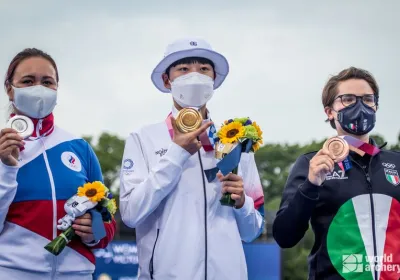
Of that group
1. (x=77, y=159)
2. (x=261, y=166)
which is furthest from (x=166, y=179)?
(x=261, y=166)

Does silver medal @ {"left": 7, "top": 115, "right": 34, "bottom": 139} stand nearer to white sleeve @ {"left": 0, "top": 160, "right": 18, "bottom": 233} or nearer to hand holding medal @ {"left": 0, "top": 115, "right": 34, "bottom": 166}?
hand holding medal @ {"left": 0, "top": 115, "right": 34, "bottom": 166}

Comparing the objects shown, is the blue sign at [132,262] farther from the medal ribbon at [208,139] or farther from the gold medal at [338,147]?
the gold medal at [338,147]

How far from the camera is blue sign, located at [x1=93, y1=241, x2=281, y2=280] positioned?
13438 millimetres

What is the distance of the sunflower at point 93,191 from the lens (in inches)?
201

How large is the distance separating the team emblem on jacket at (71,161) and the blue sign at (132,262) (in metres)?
7.99

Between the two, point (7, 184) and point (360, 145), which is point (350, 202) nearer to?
point (360, 145)

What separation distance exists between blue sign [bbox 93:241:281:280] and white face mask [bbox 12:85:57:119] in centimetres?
814

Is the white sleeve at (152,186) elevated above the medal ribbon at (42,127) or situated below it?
below

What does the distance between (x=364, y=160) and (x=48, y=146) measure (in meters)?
2.10

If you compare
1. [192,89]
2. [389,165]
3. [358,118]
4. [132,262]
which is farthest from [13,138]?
[132,262]

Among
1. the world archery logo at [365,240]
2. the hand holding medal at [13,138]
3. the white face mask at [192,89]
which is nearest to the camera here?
the hand holding medal at [13,138]

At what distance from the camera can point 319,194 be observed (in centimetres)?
510

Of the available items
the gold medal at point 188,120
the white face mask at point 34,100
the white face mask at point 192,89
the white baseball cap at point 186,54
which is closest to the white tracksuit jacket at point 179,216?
the gold medal at point 188,120

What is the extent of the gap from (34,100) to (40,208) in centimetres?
73
